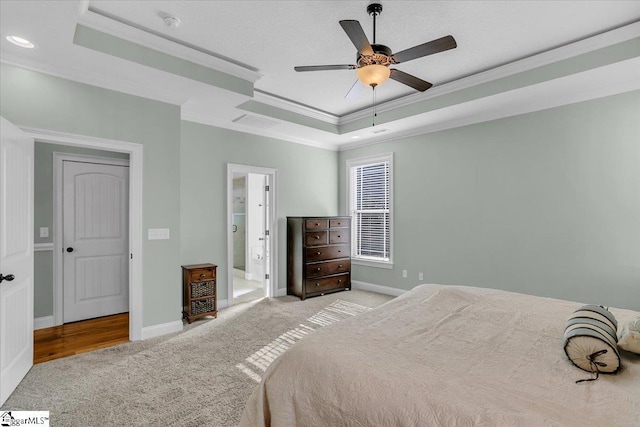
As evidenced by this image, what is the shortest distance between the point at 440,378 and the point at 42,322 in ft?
14.7

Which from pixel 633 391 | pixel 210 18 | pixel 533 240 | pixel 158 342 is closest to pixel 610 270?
pixel 533 240

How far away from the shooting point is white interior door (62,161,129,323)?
3965 mm

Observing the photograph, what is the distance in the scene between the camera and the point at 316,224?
505 centimetres

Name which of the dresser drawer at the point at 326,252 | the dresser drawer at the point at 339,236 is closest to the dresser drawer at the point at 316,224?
the dresser drawer at the point at 339,236

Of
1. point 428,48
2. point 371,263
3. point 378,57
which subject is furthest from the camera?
point 371,263

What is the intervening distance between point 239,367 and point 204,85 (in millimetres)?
2710

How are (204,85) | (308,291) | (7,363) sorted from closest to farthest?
1. (7,363)
2. (204,85)
3. (308,291)

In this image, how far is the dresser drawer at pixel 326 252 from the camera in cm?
501

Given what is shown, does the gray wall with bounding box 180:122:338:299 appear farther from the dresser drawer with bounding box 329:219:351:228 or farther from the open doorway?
the open doorway

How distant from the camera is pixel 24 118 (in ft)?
9.02

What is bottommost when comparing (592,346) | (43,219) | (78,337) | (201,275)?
(78,337)

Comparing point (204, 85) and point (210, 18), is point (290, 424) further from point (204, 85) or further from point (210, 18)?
point (204, 85)

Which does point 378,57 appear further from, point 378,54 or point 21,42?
point 21,42

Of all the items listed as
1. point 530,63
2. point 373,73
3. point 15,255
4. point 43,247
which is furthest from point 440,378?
point 43,247
